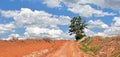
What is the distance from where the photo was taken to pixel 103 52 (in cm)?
3844

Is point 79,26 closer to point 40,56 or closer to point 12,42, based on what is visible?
point 12,42

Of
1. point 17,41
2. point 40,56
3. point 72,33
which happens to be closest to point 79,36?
point 72,33

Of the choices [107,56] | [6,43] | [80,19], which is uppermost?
[80,19]

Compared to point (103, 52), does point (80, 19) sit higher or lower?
higher

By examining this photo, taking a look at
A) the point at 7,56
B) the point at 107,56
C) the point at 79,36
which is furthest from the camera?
the point at 79,36

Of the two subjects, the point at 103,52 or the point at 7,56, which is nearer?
the point at 7,56

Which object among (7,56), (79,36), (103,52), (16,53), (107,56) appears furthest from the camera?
(79,36)

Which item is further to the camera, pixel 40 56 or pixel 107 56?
pixel 107 56

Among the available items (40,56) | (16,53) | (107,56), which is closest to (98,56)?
(107,56)

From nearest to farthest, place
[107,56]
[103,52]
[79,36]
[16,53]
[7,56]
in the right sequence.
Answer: [7,56] → [16,53] → [107,56] → [103,52] → [79,36]

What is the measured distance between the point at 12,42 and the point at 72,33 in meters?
70.1

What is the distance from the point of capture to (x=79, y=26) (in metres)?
109

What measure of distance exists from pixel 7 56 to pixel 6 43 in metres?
9.22

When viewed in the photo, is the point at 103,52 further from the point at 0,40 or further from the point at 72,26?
the point at 72,26
